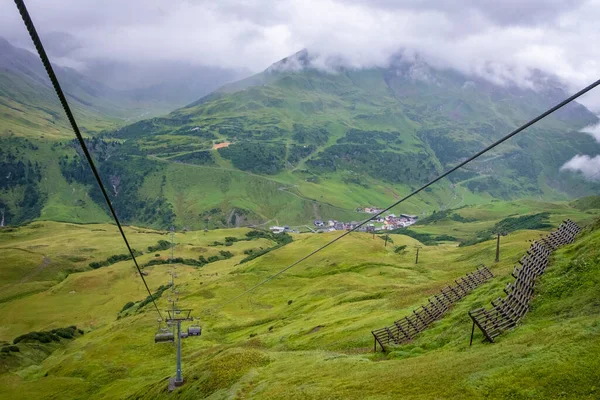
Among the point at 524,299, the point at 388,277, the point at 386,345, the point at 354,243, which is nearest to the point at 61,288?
the point at 354,243

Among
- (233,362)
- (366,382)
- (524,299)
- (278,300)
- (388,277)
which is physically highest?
(524,299)

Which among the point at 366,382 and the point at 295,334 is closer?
the point at 366,382

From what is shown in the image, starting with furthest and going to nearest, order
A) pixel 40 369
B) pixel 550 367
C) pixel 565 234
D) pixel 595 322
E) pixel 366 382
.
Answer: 1. pixel 40 369
2. pixel 565 234
3. pixel 366 382
4. pixel 595 322
5. pixel 550 367

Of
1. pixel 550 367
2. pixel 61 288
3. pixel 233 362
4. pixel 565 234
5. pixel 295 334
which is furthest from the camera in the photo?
pixel 61 288

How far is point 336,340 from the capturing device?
2215 inches

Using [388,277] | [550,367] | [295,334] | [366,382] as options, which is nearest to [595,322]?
[550,367]

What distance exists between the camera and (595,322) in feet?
85.4

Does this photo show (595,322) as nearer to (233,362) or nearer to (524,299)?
(524,299)

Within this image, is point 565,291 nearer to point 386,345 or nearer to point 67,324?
point 386,345

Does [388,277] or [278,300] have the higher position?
[388,277]

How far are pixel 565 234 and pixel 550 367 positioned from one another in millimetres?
38603

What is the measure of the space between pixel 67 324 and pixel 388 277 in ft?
391

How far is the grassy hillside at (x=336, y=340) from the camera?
83.9ft

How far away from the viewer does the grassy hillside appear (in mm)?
25578
